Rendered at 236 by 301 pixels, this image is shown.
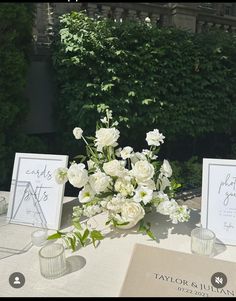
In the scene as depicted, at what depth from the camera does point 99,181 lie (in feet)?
2.96

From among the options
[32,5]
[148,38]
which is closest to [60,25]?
[32,5]

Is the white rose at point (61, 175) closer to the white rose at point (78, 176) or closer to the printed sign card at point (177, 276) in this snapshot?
the white rose at point (78, 176)

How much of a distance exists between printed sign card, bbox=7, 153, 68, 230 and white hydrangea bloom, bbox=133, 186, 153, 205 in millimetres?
328

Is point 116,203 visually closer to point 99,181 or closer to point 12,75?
point 99,181

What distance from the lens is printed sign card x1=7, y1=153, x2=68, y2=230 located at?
1.05 meters

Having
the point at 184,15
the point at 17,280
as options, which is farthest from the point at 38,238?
the point at 184,15

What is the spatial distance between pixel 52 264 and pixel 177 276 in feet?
1.19

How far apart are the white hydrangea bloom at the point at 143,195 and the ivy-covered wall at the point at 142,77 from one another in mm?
1936

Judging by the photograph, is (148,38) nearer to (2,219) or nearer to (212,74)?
(212,74)

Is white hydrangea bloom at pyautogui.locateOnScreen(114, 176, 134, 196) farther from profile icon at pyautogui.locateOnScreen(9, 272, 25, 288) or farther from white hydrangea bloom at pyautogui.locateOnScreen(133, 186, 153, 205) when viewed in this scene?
profile icon at pyautogui.locateOnScreen(9, 272, 25, 288)

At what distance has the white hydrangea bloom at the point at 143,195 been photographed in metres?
0.89

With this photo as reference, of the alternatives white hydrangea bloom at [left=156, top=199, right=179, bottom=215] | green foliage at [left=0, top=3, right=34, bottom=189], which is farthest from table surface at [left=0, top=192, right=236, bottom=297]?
green foliage at [left=0, top=3, right=34, bottom=189]

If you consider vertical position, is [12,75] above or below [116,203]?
above

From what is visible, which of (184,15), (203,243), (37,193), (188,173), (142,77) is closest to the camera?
(203,243)
